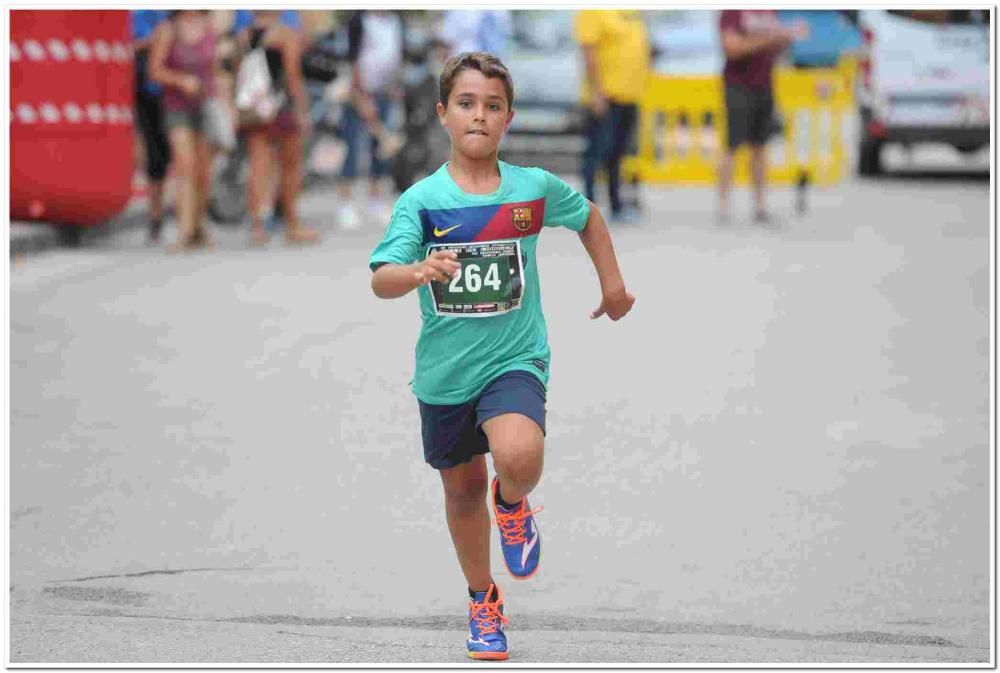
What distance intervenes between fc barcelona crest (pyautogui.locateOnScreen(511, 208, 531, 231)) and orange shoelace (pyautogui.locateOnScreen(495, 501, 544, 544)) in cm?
66

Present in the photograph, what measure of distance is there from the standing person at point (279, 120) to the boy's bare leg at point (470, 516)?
8.89 meters

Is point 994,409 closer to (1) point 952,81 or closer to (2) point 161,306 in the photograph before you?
(2) point 161,306

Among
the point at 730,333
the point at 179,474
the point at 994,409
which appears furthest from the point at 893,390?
the point at 179,474

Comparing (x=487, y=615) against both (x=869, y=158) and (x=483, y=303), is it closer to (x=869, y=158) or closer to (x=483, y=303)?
(x=483, y=303)

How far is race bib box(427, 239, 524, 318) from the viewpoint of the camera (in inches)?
164

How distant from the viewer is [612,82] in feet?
48.5

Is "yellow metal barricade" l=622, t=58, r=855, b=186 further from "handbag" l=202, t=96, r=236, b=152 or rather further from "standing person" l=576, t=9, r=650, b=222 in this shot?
"handbag" l=202, t=96, r=236, b=152

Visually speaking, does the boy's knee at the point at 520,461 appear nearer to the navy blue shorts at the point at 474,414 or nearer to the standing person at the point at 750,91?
the navy blue shorts at the point at 474,414

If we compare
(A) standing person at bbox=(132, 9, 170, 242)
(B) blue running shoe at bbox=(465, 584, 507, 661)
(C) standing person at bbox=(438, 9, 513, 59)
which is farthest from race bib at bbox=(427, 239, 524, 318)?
(C) standing person at bbox=(438, 9, 513, 59)

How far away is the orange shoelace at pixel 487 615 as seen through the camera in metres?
4.41

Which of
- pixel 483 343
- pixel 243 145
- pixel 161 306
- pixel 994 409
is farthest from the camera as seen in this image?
pixel 243 145

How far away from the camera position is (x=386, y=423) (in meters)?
7.30

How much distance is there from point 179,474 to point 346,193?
30.3ft

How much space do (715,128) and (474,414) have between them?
16257 millimetres
